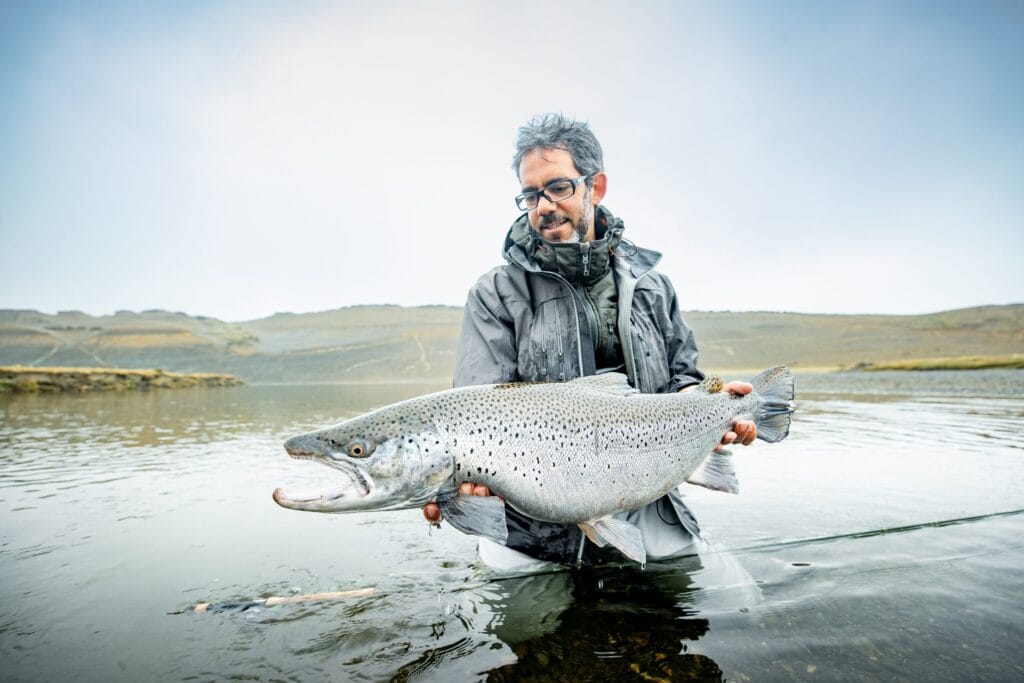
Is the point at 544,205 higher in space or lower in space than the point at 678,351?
higher

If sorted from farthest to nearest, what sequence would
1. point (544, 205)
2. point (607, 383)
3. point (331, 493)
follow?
point (544, 205), point (607, 383), point (331, 493)

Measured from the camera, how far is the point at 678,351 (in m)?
4.04

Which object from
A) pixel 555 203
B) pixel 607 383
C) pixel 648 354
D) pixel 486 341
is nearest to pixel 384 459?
pixel 486 341

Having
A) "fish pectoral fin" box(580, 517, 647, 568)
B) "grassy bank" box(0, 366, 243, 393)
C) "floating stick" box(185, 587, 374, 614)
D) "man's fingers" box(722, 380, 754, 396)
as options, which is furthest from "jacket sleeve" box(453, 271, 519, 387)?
"grassy bank" box(0, 366, 243, 393)

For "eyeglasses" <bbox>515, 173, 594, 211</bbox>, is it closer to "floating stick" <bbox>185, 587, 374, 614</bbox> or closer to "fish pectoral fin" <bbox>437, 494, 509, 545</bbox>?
"fish pectoral fin" <bbox>437, 494, 509, 545</bbox>

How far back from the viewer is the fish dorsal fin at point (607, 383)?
3.21 metres

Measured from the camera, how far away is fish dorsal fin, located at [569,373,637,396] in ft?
10.5

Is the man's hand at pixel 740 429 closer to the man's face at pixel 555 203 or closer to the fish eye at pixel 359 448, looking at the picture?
the man's face at pixel 555 203

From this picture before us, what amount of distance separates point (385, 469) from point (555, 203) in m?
2.06

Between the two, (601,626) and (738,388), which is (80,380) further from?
(738,388)

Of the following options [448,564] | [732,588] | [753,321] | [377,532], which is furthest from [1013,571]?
[753,321]

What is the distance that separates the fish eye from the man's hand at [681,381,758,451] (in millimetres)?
2092

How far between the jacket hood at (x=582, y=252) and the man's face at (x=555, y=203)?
4.2 inches

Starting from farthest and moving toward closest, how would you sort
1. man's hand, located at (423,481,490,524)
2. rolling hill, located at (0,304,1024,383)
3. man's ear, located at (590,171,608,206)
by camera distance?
1. rolling hill, located at (0,304,1024,383)
2. man's ear, located at (590,171,608,206)
3. man's hand, located at (423,481,490,524)
